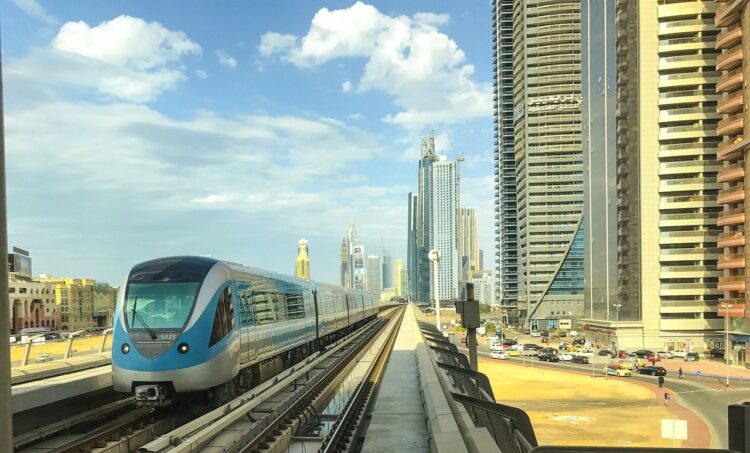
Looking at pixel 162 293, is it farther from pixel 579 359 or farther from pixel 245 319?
pixel 579 359

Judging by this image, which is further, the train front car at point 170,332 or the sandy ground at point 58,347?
the sandy ground at point 58,347

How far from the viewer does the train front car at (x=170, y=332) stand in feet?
43.3

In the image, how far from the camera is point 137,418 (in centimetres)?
1377

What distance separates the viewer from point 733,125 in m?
71.2

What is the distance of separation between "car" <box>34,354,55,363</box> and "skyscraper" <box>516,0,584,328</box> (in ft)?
470

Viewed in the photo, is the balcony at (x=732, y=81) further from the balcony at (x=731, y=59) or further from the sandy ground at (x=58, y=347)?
the sandy ground at (x=58, y=347)

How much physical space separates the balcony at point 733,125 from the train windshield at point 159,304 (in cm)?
7103

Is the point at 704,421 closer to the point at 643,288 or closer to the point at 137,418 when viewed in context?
the point at 137,418

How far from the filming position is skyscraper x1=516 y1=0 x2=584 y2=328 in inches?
6083

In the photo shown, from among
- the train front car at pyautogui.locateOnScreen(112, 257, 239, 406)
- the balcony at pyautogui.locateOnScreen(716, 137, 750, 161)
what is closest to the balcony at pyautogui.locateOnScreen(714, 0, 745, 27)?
the balcony at pyautogui.locateOnScreen(716, 137, 750, 161)

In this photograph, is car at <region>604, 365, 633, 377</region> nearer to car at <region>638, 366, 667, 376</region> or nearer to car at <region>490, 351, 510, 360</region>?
car at <region>638, 366, 667, 376</region>

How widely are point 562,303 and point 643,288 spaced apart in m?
60.8

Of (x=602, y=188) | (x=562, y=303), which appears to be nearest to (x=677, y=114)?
(x=602, y=188)

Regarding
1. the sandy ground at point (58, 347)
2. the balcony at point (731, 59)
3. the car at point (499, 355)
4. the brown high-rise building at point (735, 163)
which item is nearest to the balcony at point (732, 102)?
the brown high-rise building at point (735, 163)
